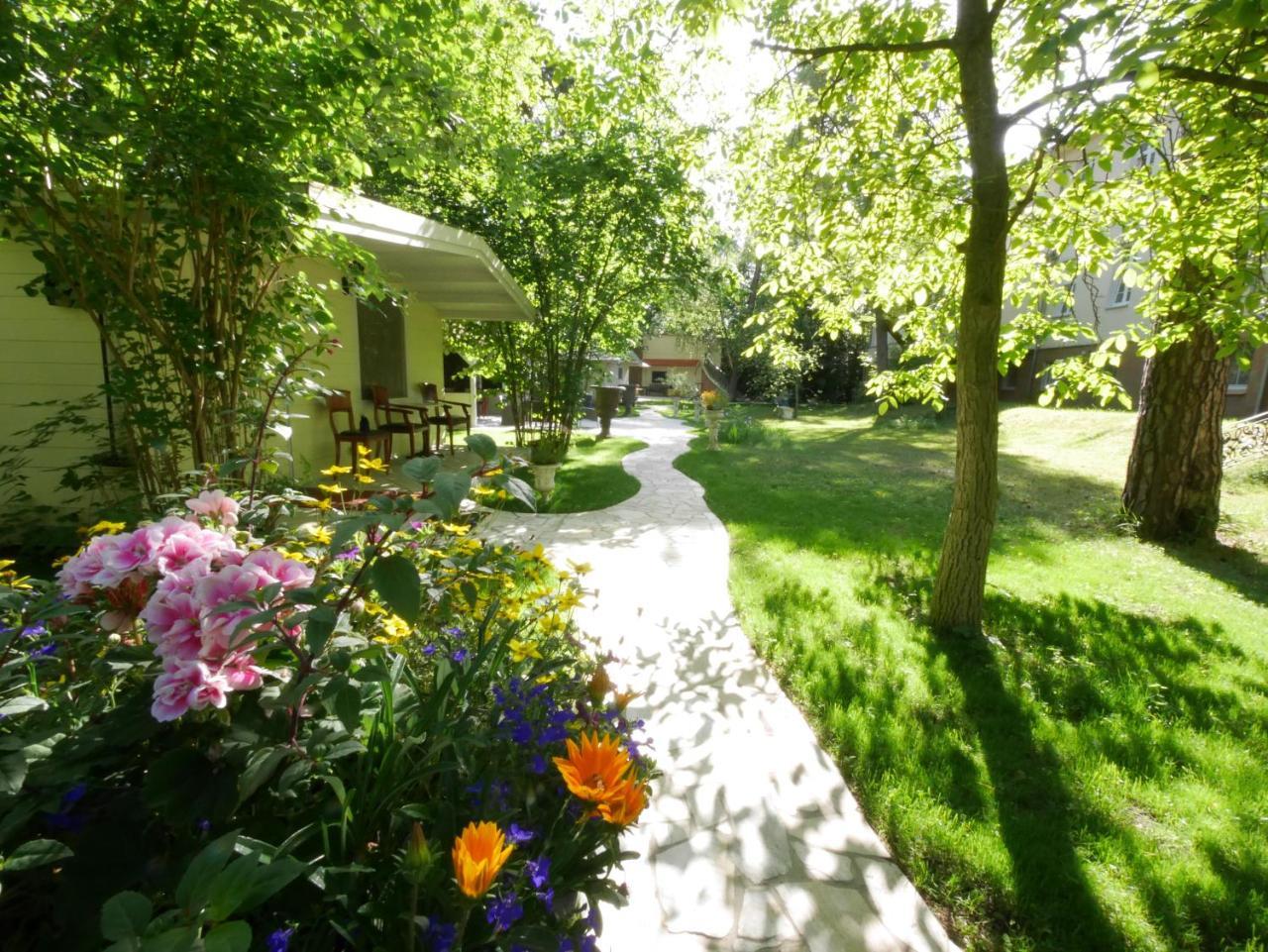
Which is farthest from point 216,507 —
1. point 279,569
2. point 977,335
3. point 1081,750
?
point 977,335

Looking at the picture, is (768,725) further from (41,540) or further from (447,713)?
(41,540)

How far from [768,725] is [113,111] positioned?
4120 millimetres

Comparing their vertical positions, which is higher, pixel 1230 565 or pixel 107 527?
pixel 107 527

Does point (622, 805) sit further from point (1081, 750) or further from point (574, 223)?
point (574, 223)

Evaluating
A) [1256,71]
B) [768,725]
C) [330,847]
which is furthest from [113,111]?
[1256,71]

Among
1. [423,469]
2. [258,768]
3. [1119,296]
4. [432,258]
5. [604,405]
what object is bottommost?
[258,768]

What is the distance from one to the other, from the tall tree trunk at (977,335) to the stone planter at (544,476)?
4.80m

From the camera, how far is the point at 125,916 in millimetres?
676

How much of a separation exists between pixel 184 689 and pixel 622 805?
79 cm

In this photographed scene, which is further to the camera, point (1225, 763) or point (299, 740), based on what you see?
point (1225, 763)

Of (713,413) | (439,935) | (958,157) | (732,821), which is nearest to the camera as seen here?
(439,935)

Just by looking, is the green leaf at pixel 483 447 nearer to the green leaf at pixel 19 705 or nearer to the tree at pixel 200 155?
the green leaf at pixel 19 705

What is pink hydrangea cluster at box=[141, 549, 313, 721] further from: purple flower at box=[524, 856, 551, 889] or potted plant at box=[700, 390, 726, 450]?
potted plant at box=[700, 390, 726, 450]

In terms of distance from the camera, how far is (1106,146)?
290cm
